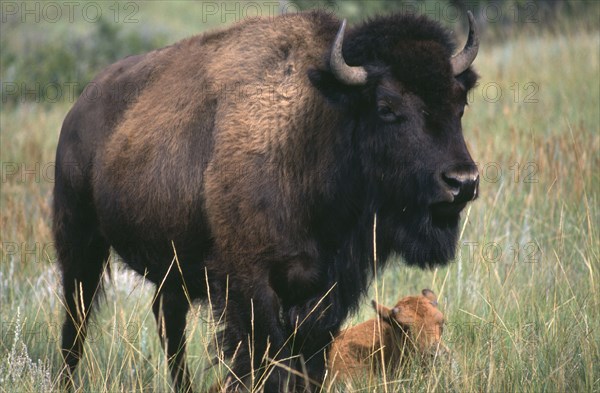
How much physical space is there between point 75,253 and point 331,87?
7.50 feet

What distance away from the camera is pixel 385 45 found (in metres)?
4.34

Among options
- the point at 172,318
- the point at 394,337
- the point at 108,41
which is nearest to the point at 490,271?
the point at 394,337

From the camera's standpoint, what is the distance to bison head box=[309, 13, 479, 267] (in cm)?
415

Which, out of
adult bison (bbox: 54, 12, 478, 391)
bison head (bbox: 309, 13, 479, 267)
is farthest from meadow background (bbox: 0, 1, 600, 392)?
bison head (bbox: 309, 13, 479, 267)

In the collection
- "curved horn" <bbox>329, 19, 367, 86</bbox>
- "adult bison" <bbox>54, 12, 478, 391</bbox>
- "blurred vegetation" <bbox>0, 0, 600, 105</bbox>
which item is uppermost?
"curved horn" <bbox>329, 19, 367, 86</bbox>

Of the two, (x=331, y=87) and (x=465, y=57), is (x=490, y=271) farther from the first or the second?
(x=331, y=87)

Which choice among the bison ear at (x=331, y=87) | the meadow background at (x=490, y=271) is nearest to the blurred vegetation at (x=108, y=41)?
the meadow background at (x=490, y=271)

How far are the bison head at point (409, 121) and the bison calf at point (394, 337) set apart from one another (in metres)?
0.40

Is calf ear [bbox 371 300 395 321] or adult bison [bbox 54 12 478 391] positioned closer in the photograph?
adult bison [bbox 54 12 478 391]

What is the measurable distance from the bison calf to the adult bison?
340 millimetres

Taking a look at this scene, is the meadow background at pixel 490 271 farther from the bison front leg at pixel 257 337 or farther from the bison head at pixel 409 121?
the bison head at pixel 409 121

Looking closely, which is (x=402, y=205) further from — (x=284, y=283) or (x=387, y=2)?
(x=387, y=2)

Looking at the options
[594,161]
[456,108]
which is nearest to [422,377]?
[456,108]

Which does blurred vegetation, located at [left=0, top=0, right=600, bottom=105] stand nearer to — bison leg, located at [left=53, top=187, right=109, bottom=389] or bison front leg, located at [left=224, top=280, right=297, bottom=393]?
bison leg, located at [left=53, top=187, right=109, bottom=389]
